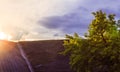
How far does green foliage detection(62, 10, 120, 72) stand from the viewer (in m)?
32.2

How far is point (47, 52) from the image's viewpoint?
59375 mm

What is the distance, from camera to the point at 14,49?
5806cm

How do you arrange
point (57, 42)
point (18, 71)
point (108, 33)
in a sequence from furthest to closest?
1. point (57, 42)
2. point (18, 71)
3. point (108, 33)

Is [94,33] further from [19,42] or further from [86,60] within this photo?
[19,42]

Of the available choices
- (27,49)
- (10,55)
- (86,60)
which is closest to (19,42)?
(27,49)

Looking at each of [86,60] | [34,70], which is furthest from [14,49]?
[86,60]

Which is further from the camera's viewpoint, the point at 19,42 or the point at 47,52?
the point at 19,42

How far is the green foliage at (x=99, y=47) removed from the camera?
32219mm

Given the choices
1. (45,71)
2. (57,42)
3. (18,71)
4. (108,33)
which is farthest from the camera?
(57,42)

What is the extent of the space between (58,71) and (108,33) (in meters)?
20.4

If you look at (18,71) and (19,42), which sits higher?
(19,42)

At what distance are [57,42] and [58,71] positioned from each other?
37.9ft

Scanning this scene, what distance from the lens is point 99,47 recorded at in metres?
32.8

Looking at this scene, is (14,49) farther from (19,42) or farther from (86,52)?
(86,52)
